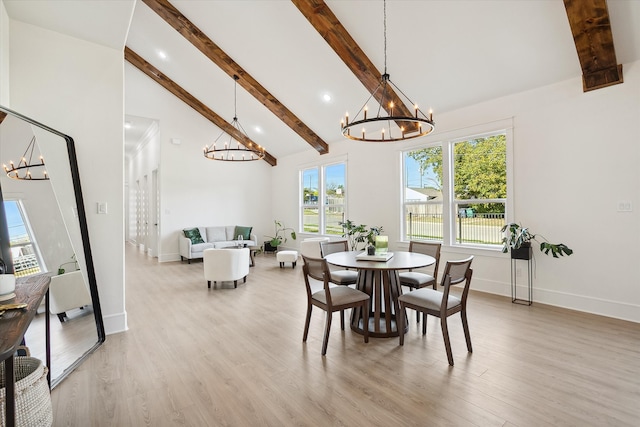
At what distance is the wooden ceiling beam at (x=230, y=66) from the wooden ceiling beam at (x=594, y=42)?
15.6 ft

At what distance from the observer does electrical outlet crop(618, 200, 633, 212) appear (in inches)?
136

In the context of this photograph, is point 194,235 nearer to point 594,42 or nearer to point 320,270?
point 320,270

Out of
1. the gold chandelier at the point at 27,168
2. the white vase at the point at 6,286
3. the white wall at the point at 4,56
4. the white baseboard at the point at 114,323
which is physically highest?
the white wall at the point at 4,56

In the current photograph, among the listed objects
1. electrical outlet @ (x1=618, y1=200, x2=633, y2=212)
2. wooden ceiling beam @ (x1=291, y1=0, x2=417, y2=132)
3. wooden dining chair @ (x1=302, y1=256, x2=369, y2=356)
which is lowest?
wooden dining chair @ (x1=302, y1=256, x2=369, y2=356)

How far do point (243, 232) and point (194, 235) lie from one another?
1206mm

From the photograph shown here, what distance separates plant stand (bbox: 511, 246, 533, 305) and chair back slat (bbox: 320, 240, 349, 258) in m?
2.19

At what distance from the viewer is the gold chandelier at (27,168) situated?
2201mm

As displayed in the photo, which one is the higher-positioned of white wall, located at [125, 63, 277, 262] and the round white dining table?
white wall, located at [125, 63, 277, 262]

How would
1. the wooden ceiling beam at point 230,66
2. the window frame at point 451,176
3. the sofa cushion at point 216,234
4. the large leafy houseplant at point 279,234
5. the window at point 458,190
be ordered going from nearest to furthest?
the window frame at point 451,176
the window at point 458,190
the wooden ceiling beam at point 230,66
the sofa cushion at point 216,234
the large leafy houseplant at point 279,234

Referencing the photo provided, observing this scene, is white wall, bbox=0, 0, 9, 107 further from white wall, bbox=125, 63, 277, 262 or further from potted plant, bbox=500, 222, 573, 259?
potted plant, bbox=500, 222, 573, 259

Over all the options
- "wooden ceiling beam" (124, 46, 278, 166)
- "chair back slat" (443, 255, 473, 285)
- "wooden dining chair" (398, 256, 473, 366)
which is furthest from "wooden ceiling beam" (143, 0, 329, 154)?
"chair back slat" (443, 255, 473, 285)

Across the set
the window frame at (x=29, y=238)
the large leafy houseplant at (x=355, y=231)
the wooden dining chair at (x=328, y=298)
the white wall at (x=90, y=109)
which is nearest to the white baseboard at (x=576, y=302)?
the large leafy houseplant at (x=355, y=231)

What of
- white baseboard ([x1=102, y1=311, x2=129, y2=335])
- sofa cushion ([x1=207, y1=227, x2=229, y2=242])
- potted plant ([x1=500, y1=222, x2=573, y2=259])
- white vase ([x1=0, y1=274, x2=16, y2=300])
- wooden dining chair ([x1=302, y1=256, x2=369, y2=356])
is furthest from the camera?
sofa cushion ([x1=207, y1=227, x2=229, y2=242])

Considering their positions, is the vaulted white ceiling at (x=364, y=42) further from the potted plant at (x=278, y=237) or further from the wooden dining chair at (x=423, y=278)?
the potted plant at (x=278, y=237)
